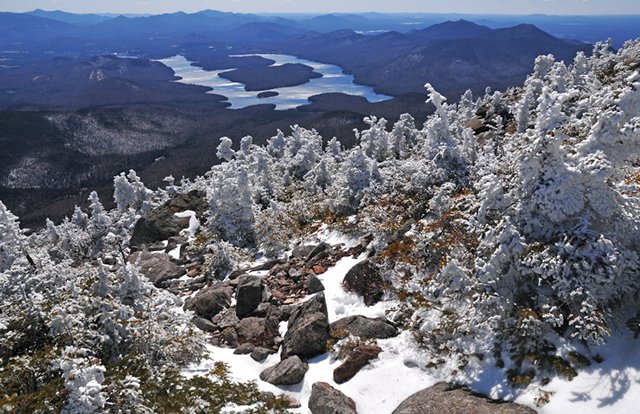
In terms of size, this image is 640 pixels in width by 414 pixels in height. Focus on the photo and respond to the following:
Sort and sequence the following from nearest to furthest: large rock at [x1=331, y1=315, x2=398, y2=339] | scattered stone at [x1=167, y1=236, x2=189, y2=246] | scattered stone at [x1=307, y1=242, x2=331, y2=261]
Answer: large rock at [x1=331, y1=315, x2=398, y2=339] < scattered stone at [x1=307, y1=242, x2=331, y2=261] < scattered stone at [x1=167, y1=236, x2=189, y2=246]

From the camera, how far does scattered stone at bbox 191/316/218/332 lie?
12.4 m

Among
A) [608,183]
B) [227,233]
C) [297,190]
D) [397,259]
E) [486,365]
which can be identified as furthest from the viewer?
[297,190]

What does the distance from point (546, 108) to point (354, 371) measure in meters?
6.83

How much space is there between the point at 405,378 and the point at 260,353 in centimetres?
373

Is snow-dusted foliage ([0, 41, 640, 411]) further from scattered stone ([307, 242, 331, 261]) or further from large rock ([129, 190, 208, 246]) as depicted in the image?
large rock ([129, 190, 208, 246])

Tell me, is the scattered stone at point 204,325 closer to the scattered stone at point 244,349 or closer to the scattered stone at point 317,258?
the scattered stone at point 244,349

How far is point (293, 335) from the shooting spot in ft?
Result: 34.0

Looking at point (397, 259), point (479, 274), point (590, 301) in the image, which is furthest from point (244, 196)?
point (590, 301)

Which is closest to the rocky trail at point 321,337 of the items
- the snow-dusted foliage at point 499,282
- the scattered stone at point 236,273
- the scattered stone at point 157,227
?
the scattered stone at point 236,273

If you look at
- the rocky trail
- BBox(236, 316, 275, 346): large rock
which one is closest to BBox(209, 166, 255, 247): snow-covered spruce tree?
the rocky trail

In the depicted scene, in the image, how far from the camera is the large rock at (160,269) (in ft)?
58.9

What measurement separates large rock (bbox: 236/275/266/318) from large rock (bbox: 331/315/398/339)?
10.6 feet

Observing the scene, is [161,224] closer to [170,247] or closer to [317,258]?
[170,247]

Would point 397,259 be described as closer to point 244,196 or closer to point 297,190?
point 244,196
